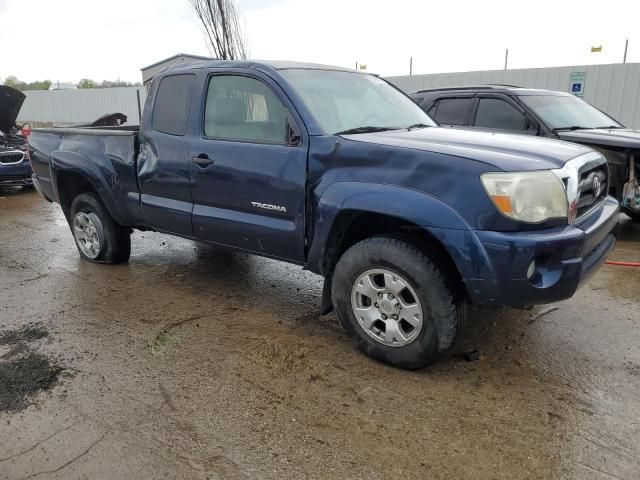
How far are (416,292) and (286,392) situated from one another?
0.95 meters

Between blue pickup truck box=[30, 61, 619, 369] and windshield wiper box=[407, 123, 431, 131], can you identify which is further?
windshield wiper box=[407, 123, 431, 131]

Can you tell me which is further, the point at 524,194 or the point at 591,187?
the point at 591,187

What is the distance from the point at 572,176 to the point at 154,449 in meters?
2.66

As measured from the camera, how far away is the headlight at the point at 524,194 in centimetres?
277

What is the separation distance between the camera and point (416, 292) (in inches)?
121

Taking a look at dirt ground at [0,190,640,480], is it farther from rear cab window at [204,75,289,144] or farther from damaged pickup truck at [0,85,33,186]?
damaged pickup truck at [0,85,33,186]

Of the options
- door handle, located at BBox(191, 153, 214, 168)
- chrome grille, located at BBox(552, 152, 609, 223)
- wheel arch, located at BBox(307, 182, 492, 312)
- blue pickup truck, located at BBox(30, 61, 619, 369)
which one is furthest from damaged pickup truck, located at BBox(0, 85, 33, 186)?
chrome grille, located at BBox(552, 152, 609, 223)

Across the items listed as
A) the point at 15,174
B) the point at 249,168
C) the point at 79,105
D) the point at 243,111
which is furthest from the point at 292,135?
the point at 79,105

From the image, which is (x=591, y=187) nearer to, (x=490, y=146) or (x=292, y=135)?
(x=490, y=146)

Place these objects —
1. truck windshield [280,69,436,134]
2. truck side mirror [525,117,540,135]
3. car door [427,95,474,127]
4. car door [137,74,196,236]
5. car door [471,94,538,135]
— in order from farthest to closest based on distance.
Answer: car door [427,95,474,127] < car door [471,94,538,135] < truck side mirror [525,117,540,135] < car door [137,74,196,236] < truck windshield [280,69,436,134]

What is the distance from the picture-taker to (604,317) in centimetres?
406

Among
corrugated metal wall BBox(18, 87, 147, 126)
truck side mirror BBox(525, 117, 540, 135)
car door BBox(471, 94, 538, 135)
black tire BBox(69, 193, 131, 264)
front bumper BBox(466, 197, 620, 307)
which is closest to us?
front bumper BBox(466, 197, 620, 307)

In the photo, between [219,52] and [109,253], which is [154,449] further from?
[219,52]

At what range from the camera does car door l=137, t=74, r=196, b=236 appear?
13.8ft
